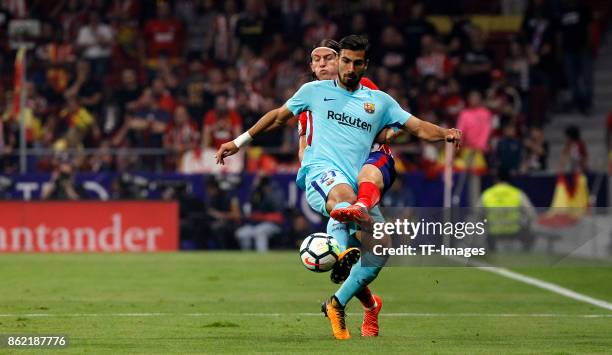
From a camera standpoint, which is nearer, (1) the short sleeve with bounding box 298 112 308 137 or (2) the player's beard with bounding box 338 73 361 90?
(2) the player's beard with bounding box 338 73 361 90

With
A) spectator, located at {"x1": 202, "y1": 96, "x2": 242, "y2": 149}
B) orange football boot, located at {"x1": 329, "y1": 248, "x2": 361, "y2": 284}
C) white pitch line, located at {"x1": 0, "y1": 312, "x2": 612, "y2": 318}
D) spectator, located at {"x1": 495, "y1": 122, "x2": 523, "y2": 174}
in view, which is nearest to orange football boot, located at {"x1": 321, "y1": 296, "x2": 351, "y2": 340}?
orange football boot, located at {"x1": 329, "y1": 248, "x2": 361, "y2": 284}

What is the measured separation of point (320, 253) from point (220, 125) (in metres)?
15.7

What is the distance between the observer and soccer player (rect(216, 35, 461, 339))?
406 inches

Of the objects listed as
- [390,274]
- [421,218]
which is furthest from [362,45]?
[390,274]

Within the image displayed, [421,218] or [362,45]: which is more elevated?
[362,45]

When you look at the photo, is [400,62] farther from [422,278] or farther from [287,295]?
[287,295]

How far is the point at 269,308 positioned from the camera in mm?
13250

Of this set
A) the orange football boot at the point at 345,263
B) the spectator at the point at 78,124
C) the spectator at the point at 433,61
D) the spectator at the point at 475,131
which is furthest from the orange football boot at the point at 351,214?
the spectator at the point at 433,61

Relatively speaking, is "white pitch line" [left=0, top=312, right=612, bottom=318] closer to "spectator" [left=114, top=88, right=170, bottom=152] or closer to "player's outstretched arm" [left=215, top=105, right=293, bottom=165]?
"player's outstretched arm" [left=215, top=105, right=293, bottom=165]

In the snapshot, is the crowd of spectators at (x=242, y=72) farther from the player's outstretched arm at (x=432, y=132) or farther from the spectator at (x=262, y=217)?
the player's outstretched arm at (x=432, y=132)

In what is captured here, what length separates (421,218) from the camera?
419 inches

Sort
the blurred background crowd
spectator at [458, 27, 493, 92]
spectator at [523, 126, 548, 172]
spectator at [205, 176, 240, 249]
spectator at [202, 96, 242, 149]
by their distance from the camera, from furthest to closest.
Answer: spectator at [458, 27, 493, 92]
spectator at [523, 126, 548, 172]
spectator at [202, 96, 242, 149]
the blurred background crowd
spectator at [205, 176, 240, 249]

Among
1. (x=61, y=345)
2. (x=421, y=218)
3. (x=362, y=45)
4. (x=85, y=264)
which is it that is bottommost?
(x=85, y=264)

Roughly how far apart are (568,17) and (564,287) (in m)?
13.9
